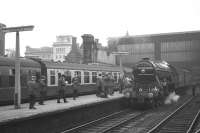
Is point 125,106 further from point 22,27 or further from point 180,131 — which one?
point 22,27

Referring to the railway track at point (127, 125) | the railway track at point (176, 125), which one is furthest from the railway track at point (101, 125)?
the railway track at point (176, 125)

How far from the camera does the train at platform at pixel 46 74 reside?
16.0 meters

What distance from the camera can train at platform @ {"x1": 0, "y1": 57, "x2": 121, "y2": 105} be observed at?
52.5 feet

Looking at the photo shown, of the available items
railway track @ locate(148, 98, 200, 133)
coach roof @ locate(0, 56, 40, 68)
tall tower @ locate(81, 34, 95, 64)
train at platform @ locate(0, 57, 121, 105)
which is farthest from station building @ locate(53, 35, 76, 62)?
railway track @ locate(148, 98, 200, 133)

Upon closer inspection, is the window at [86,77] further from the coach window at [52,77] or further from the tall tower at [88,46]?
the tall tower at [88,46]

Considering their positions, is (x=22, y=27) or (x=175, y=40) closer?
(x=22, y=27)

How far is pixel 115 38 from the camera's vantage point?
5691 centimetres

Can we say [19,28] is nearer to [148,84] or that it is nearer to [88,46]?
[148,84]

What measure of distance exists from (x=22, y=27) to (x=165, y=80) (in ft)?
41.5

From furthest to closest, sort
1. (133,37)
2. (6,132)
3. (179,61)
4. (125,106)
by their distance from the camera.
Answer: (133,37), (179,61), (125,106), (6,132)

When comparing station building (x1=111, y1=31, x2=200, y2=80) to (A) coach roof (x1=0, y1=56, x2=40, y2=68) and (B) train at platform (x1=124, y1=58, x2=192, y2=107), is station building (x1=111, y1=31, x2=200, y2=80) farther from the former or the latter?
(A) coach roof (x1=0, y1=56, x2=40, y2=68)

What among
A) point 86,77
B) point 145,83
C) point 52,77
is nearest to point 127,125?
point 145,83

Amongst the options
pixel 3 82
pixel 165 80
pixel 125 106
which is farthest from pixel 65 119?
pixel 165 80

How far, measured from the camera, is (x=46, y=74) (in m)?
20.0
